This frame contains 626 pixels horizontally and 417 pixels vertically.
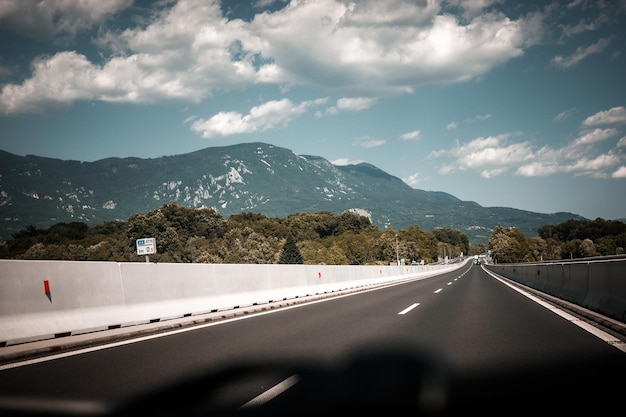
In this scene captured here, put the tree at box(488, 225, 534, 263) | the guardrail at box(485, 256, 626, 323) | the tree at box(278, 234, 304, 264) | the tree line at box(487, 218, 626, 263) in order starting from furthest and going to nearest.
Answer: the tree line at box(487, 218, 626, 263) → the tree at box(488, 225, 534, 263) → the tree at box(278, 234, 304, 264) → the guardrail at box(485, 256, 626, 323)

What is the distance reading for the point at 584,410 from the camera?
3.83 meters

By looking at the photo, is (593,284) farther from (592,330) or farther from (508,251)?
(508,251)

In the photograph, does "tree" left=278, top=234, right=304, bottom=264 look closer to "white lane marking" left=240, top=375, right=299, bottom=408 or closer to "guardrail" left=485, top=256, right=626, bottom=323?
"guardrail" left=485, top=256, right=626, bottom=323

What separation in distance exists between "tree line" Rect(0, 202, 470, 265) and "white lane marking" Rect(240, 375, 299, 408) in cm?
9216

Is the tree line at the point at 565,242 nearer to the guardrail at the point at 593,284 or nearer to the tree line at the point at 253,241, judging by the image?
the tree line at the point at 253,241

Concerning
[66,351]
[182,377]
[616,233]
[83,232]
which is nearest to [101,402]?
[182,377]

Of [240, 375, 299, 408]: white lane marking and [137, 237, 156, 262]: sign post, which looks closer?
[240, 375, 299, 408]: white lane marking

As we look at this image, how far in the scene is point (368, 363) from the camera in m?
5.82

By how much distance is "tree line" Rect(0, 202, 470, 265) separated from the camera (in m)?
107

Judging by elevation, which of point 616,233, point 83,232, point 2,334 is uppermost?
point 83,232

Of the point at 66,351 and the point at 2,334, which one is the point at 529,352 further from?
the point at 2,334

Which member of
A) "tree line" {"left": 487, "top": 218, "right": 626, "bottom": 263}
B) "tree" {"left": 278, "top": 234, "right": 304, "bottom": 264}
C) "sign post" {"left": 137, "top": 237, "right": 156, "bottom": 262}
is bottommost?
"tree line" {"left": 487, "top": 218, "right": 626, "bottom": 263}

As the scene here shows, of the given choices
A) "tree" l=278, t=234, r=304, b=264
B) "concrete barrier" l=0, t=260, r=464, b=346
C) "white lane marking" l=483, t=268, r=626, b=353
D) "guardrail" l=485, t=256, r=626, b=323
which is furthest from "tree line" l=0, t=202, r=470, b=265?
"white lane marking" l=483, t=268, r=626, b=353

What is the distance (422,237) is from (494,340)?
185 m
